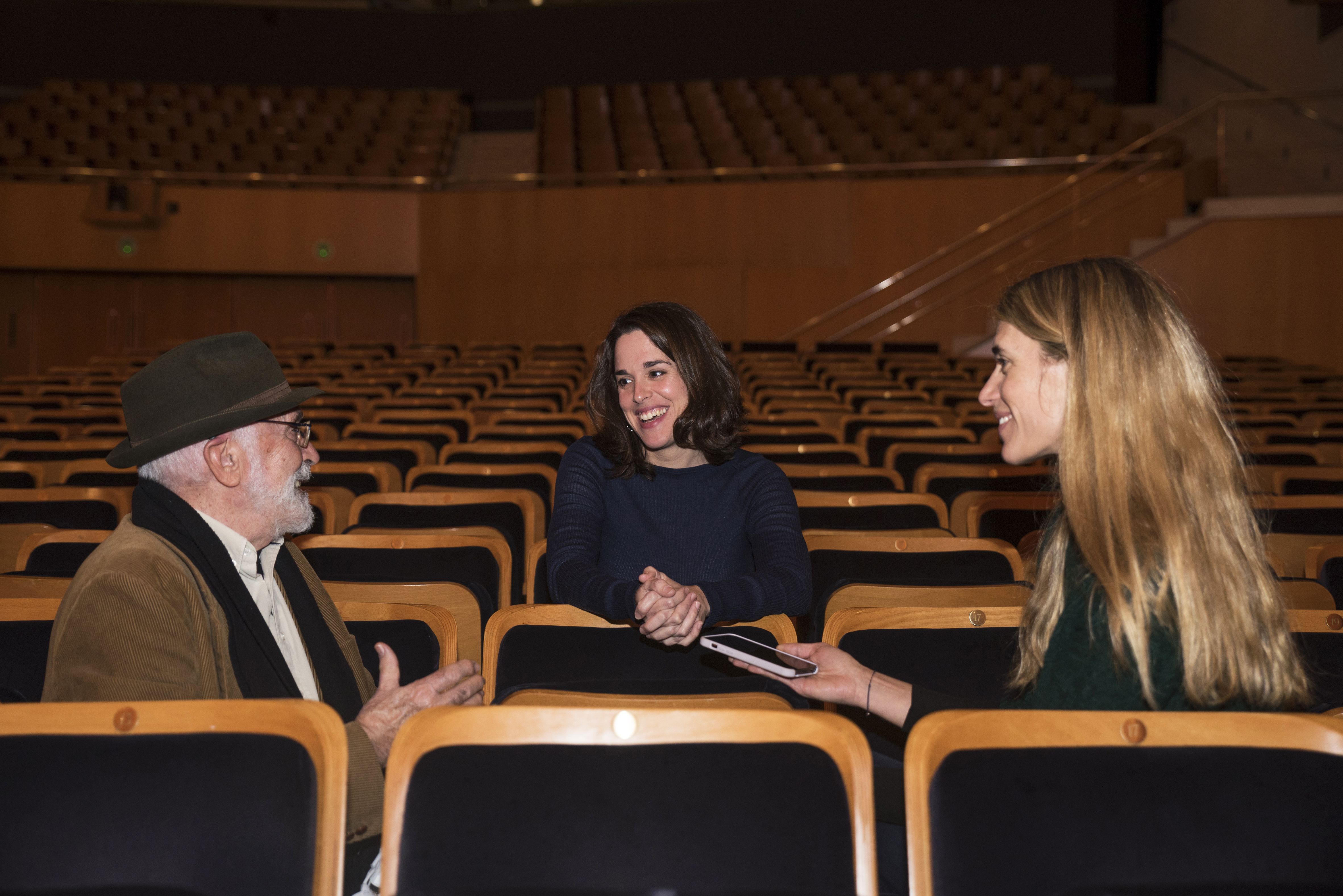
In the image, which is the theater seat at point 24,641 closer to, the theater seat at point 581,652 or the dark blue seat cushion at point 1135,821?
the theater seat at point 581,652

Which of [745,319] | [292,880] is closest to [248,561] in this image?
[292,880]

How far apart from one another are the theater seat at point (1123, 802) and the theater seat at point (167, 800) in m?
0.71

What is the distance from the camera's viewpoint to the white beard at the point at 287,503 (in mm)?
1694

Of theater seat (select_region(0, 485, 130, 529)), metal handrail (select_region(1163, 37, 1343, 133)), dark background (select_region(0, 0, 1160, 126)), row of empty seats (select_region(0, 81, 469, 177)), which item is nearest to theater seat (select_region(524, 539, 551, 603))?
theater seat (select_region(0, 485, 130, 529))

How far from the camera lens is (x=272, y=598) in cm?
177

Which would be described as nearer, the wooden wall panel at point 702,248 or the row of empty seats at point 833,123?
the wooden wall panel at point 702,248

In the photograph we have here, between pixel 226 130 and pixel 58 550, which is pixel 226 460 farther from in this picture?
pixel 226 130

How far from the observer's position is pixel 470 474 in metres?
3.64

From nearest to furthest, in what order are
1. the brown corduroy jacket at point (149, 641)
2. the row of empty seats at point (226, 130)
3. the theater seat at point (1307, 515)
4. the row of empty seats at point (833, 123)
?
the brown corduroy jacket at point (149, 641), the theater seat at point (1307, 515), the row of empty seats at point (833, 123), the row of empty seats at point (226, 130)

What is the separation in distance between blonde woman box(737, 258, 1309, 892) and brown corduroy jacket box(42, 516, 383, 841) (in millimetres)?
937

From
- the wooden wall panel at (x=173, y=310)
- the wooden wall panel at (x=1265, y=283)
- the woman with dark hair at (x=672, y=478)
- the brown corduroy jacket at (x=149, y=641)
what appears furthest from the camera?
the wooden wall panel at (x=173, y=310)

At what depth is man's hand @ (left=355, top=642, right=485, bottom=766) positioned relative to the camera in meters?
1.60

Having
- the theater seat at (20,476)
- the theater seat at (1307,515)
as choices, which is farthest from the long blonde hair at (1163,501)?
the theater seat at (20,476)

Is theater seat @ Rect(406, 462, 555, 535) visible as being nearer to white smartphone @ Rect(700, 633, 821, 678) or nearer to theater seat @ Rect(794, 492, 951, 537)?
theater seat @ Rect(794, 492, 951, 537)
